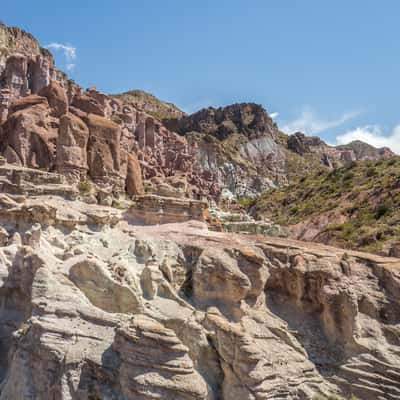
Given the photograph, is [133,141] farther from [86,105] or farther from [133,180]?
[133,180]

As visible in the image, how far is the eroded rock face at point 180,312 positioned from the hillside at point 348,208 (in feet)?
33.7

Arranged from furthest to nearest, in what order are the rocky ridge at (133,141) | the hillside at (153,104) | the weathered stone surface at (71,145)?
the hillside at (153,104)
the rocky ridge at (133,141)
the weathered stone surface at (71,145)

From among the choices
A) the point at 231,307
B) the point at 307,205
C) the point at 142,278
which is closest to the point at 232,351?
the point at 231,307

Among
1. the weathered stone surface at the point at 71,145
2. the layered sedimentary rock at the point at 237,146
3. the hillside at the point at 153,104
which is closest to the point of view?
the weathered stone surface at the point at 71,145

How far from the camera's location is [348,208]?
34719 millimetres

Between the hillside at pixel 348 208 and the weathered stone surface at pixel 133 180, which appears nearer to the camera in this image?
the hillside at pixel 348 208

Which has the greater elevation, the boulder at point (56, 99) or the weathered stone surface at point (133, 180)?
the boulder at point (56, 99)

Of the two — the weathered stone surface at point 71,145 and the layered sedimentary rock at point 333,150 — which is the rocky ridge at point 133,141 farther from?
the layered sedimentary rock at point 333,150

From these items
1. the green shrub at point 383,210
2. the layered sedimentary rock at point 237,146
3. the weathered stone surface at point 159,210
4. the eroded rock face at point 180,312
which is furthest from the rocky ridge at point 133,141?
the green shrub at point 383,210

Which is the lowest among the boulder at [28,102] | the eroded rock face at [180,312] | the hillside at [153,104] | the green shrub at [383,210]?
the eroded rock face at [180,312]

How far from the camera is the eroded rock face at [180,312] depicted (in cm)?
921

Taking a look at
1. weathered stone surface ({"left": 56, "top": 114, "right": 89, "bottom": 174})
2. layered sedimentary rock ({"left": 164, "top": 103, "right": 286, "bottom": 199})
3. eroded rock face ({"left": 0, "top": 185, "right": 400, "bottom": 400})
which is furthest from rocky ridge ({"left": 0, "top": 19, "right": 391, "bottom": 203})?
eroded rock face ({"left": 0, "top": 185, "right": 400, "bottom": 400})

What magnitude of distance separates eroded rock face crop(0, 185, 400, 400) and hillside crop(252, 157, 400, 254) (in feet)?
33.7

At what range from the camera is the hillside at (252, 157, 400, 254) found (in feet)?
89.8
